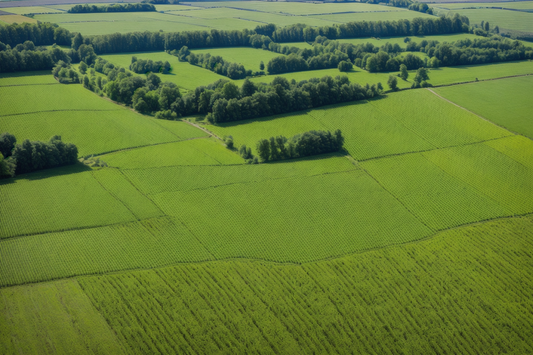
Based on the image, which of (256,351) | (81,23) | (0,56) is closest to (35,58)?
(0,56)

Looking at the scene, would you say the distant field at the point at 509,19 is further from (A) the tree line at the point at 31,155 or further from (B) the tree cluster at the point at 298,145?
(A) the tree line at the point at 31,155

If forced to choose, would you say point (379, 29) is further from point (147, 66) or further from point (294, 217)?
point (294, 217)

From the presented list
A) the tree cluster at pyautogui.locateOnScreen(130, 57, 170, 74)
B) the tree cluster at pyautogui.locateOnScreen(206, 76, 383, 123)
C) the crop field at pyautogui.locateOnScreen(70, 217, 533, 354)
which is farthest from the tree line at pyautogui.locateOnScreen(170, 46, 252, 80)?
the crop field at pyautogui.locateOnScreen(70, 217, 533, 354)

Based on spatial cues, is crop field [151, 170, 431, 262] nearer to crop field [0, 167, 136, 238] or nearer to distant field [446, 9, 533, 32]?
crop field [0, 167, 136, 238]

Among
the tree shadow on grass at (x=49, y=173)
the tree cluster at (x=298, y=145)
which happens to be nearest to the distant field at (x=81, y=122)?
the tree shadow on grass at (x=49, y=173)

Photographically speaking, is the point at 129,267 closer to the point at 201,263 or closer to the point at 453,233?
the point at 201,263

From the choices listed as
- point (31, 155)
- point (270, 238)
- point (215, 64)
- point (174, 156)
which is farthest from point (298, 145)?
point (215, 64)
